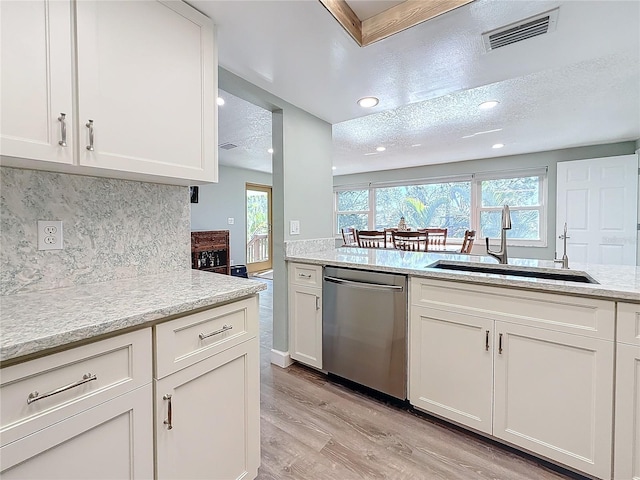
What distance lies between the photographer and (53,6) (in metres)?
0.95

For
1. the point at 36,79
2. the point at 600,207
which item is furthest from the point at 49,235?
the point at 600,207

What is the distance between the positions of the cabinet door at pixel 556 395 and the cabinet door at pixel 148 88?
69.1 inches

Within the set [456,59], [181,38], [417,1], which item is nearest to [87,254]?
[181,38]

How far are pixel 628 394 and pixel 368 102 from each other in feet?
7.59

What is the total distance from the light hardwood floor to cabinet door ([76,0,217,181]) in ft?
4.80

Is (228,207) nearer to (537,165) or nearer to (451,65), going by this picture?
(451,65)

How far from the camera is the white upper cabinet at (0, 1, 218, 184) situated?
0.91 m

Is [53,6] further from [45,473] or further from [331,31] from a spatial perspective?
[45,473]

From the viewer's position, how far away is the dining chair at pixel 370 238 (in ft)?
15.2

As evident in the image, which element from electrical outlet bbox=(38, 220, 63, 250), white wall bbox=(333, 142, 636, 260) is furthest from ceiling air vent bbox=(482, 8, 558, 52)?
white wall bbox=(333, 142, 636, 260)

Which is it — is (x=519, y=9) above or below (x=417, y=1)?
below

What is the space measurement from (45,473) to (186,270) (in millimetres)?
975

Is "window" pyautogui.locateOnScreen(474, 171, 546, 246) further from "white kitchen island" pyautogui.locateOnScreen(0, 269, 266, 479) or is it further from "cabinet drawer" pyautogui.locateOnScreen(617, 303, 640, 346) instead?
"white kitchen island" pyautogui.locateOnScreen(0, 269, 266, 479)

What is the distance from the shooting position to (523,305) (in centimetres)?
145
